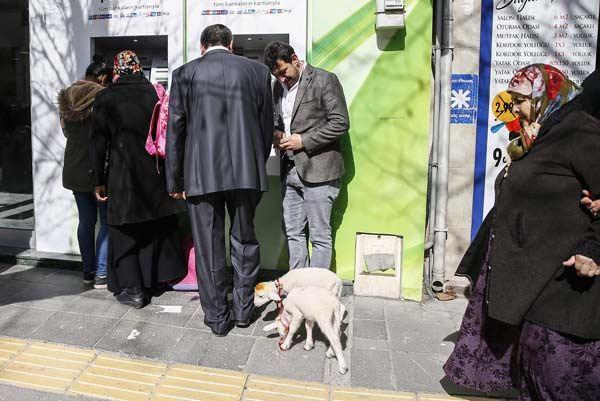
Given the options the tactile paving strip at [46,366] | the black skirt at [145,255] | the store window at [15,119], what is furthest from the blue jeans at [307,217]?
the store window at [15,119]

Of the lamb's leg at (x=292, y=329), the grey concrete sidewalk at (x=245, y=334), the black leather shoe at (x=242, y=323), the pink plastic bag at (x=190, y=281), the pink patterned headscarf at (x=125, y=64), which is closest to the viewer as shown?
the grey concrete sidewalk at (x=245, y=334)

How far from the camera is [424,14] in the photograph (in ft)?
13.8

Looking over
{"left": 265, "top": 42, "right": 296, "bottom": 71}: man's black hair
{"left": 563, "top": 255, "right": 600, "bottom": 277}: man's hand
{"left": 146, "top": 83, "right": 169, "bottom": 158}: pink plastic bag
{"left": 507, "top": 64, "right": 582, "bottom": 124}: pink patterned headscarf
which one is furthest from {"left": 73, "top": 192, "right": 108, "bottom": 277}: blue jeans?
{"left": 563, "top": 255, "right": 600, "bottom": 277}: man's hand

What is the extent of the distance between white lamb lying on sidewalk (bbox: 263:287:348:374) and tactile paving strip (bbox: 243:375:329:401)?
0.74 ft

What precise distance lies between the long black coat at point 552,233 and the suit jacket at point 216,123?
5.46ft

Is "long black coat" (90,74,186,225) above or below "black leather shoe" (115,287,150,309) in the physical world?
above

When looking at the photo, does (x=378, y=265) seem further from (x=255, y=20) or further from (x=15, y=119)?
(x=15, y=119)

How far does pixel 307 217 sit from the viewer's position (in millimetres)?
4285

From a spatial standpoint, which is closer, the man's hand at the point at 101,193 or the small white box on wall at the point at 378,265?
the man's hand at the point at 101,193

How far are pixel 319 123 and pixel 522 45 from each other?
5.39 ft

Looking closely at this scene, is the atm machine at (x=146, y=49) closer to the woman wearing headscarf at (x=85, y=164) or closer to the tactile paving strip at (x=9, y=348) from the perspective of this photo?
the woman wearing headscarf at (x=85, y=164)

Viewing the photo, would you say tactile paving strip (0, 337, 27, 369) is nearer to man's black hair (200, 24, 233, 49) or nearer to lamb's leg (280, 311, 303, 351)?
lamb's leg (280, 311, 303, 351)

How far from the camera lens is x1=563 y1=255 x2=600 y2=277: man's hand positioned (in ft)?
7.75

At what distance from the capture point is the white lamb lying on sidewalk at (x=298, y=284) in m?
3.60
